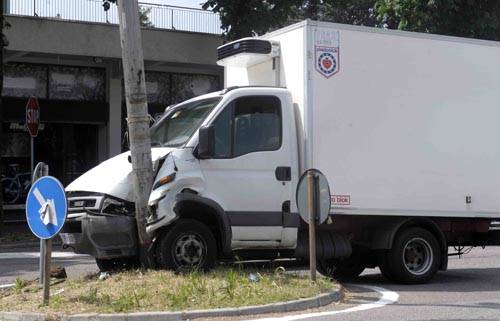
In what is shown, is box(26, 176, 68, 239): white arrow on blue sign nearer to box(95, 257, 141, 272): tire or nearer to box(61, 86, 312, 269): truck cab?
box(61, 86, 312, 269): truck cab

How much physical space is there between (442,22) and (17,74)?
12.6m

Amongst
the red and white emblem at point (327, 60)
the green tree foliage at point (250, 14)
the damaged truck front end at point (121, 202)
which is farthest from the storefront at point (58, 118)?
the red and white emblem at point (327, 60)

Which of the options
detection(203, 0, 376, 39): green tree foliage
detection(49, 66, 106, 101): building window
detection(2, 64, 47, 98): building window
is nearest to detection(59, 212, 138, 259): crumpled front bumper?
detection(203, 0, 376, 39): green tree foliage

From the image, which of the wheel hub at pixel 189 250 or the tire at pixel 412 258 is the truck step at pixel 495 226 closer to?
the tire at pixel 412 258

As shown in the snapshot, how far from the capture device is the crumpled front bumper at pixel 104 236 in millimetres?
8727

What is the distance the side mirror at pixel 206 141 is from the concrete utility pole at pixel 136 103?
0.69 m

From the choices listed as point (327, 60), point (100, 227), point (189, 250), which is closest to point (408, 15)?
point (327, 60)

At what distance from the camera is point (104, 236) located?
8742 mm

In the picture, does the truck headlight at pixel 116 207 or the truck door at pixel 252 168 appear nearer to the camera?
the truck headlight at pixel 116 207

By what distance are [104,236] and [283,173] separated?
2.55 metres

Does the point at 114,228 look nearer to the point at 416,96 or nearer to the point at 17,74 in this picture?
the point at 416,96

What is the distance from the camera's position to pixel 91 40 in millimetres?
20141

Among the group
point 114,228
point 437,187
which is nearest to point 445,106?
point 437,187

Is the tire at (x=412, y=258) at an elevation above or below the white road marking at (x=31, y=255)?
above
